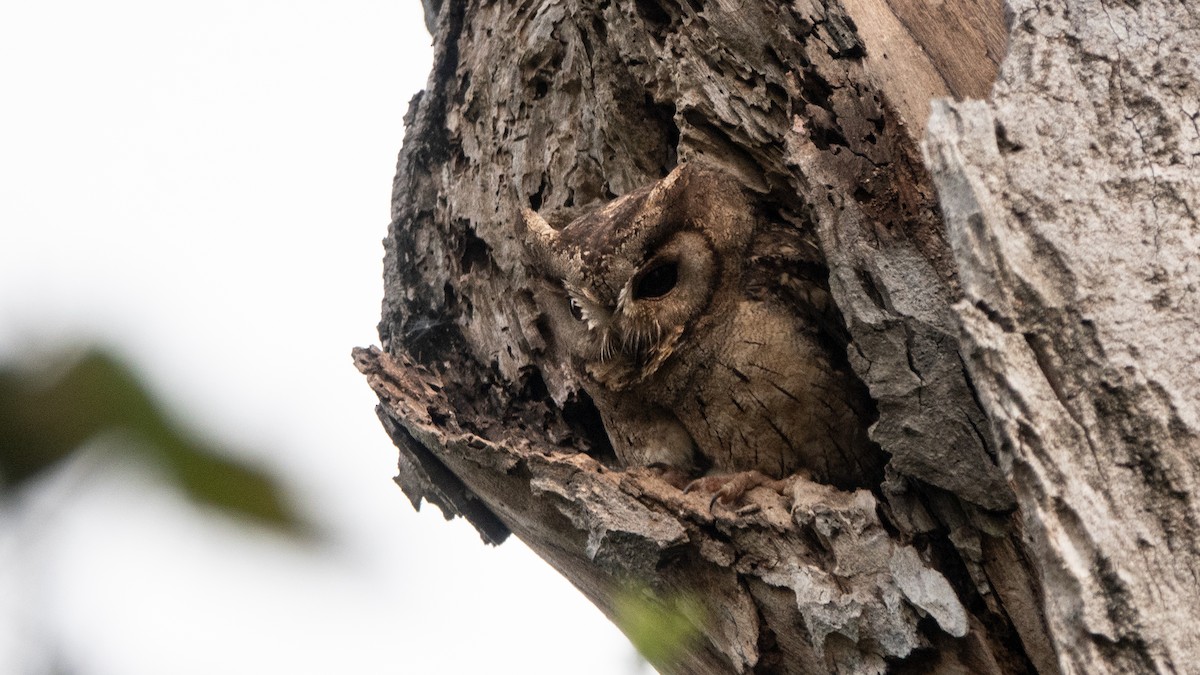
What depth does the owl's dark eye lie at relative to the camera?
80.1 inches

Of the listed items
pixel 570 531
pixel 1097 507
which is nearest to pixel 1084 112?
pixel 1097 507

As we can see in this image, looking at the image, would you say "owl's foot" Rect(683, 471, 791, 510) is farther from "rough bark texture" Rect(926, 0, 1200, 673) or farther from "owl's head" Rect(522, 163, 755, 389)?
"rough bark texture" Rect(926, 0, 1200, 673)

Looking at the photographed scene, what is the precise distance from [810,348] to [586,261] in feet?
1.64

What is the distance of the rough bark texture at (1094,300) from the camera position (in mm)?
983

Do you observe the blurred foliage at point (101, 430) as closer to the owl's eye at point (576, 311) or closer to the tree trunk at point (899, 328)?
the tree trunk at point (899, 328)

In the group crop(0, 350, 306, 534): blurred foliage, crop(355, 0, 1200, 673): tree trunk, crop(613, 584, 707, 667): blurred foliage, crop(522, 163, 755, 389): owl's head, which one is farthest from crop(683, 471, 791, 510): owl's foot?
crop(0, 350, 306, 534): blurred foliage

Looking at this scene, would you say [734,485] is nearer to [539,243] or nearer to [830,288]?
[830,288]

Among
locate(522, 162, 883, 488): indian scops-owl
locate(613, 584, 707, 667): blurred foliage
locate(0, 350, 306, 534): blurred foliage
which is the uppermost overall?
locate(522, 162, 883, 488): indian scops-owl

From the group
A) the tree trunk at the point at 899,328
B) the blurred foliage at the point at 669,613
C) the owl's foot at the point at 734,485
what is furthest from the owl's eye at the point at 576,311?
the blurred foliage at the point at 669,613

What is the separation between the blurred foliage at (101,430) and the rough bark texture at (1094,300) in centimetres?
89

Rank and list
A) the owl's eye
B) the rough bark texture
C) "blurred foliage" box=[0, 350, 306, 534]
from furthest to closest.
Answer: the owl's eye → the rough bark texture → "blurred foliage" box=[0, 350, 306, 534]

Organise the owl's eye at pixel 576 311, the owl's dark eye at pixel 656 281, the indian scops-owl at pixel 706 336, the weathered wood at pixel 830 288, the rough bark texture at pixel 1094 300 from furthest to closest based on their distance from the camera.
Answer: the owl's eye at pixel 576 311
the owl's dark eye at pixel 656 281
the indian scops-owl at pixel 706 336
the weathered wood at pixel 830 288
the rough bark texture at pixel 1094 300

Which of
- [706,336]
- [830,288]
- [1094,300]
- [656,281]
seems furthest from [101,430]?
[656,281]

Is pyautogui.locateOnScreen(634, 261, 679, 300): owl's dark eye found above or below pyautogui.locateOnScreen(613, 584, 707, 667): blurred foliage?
above
